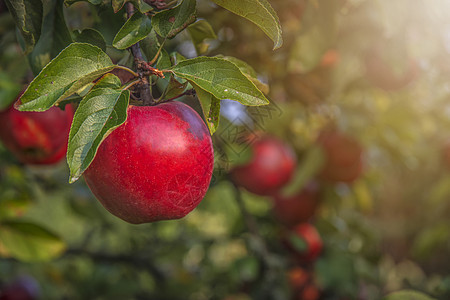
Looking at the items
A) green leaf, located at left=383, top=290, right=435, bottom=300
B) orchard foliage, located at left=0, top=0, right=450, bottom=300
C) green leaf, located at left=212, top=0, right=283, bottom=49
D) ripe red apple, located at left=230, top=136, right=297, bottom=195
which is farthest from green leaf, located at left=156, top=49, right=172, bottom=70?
ripe red apple, located at left=230, top=136, right=297, bottom=195

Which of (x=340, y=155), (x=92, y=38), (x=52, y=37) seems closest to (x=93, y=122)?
(x=92, y=38)

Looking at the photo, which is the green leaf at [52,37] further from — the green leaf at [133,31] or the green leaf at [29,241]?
the green leaf at [29,241]

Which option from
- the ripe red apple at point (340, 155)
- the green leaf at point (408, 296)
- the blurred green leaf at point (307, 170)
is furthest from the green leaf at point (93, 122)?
the ripe red apple at point (340, 155)

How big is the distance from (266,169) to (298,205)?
0.40 metres

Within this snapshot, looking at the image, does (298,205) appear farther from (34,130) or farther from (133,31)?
(133,31)

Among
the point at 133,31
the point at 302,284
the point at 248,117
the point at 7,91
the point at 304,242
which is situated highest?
the point at 133,31

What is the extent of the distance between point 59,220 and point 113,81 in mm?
5119

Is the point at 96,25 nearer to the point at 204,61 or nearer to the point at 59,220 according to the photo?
the point at 204,61

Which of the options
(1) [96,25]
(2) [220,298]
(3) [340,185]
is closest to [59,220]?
(2) [220,298]

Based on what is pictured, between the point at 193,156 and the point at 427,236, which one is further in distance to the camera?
the point at 427,236

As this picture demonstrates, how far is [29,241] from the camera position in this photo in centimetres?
149

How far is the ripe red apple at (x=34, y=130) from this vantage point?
3.75ft

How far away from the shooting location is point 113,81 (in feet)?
1.89

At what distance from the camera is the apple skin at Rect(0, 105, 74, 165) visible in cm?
114
